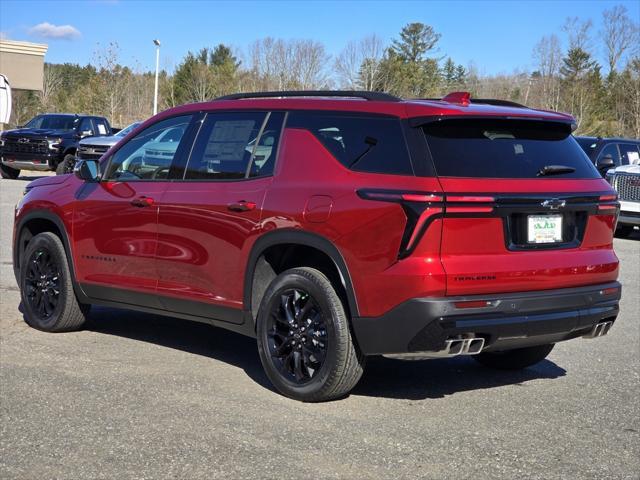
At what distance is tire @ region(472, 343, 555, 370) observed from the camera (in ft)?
20.6

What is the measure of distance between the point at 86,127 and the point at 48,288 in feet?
63.4

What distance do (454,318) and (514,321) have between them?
395mm

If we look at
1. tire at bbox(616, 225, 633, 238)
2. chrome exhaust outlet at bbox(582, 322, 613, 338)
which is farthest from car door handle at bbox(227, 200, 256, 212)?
tire at bbox(616, 225, 633, 238)

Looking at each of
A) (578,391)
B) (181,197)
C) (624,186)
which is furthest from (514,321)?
(624,186)

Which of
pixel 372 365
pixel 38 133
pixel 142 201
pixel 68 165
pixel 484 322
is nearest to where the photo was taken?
pixel 484 322

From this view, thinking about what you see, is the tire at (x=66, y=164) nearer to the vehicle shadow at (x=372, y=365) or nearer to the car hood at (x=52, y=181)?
the vehicle shadow at (x=372, y=365)

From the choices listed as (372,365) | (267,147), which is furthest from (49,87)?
(267,147)

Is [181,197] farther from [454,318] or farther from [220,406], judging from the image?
[454,318]

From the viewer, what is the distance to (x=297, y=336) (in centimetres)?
538

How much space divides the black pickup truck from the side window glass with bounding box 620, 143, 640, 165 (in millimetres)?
13907

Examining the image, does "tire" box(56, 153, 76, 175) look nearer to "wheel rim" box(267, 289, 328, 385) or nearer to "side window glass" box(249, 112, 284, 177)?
"side window glass" box(249, 112, 284, 177)

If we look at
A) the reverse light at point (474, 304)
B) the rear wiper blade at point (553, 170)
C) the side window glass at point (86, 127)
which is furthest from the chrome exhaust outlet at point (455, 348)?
the side window glass at point (86, 127)

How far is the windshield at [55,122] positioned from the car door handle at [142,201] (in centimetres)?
2006

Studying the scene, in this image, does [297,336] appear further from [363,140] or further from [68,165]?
[68,165]
